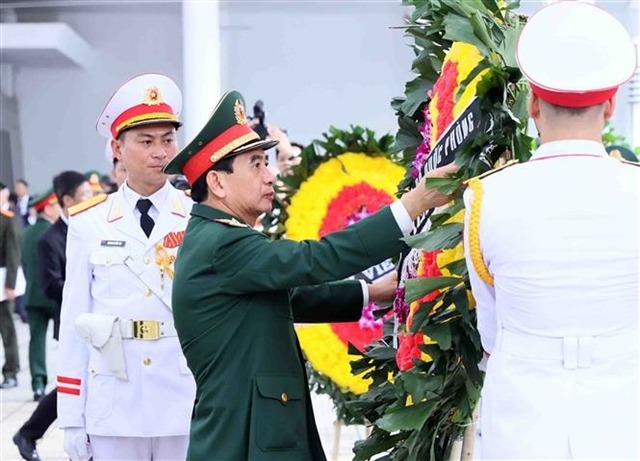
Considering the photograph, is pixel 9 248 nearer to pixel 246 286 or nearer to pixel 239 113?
pixel 239 113

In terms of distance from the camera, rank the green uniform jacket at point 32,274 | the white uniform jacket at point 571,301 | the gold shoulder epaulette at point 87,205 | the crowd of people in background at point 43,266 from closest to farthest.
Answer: the white uniform jacket at point 571,301, the gold shoulder epaulette at point 87,205, the crowd of people in background at point 43,266, the green uniform jacket at point 32,274

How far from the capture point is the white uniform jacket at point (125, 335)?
3527 mm

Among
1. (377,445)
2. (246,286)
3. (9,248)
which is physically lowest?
(9,248)

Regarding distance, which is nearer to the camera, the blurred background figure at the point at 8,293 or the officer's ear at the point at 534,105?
the officer's ear at the point at 534,105

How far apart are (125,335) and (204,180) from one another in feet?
2.92

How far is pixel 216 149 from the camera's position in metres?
2.85

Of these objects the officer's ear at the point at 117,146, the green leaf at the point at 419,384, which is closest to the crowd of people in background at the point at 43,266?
the officer's ear at the point at 117,146

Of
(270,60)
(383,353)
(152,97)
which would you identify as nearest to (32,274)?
(152,97)

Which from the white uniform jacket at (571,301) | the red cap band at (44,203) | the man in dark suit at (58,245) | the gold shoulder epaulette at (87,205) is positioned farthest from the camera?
the red cap band at (44,203)

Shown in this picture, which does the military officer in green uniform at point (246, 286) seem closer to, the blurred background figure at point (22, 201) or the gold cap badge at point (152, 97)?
the gold cap badge at point (152, 97)

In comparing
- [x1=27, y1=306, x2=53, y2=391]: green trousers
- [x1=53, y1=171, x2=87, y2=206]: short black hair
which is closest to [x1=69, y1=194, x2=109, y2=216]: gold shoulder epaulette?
[x1=53, y1=171, x2=87, y2=206]: short black hair

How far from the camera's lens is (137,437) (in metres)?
3.56

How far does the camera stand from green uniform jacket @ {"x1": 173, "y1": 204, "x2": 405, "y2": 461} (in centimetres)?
258

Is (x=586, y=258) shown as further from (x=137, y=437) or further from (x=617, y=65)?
(x=137, y=437)
